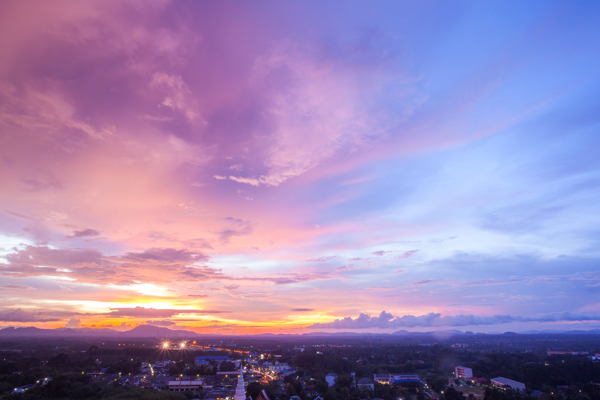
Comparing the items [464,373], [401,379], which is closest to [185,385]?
[401,379]

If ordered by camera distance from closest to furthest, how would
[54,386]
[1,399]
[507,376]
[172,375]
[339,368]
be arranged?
1. [1,399]
2. [54,386]
3. [507,376]
4. [172,375]
5. [339,368]

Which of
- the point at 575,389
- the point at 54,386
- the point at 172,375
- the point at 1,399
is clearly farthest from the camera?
the point at 172,375

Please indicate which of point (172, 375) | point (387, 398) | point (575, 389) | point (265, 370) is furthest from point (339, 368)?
point (575, 389)

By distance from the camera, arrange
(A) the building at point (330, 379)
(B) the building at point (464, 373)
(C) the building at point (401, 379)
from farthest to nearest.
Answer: (B) the building at point (464, 373) < (C) the building at point (401, 379) < (A) the building at point (330, 379)

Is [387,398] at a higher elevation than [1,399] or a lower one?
lower

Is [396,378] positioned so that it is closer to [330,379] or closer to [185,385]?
[330,379]

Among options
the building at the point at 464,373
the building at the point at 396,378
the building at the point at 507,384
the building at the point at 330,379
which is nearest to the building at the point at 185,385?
the building at the point at 330,379

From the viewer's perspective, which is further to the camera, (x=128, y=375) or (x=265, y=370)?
A: (x=265, y=370)

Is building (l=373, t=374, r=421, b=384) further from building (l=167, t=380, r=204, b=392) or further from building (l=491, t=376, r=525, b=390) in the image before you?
building (l=167, t=380, r=204, b=392)

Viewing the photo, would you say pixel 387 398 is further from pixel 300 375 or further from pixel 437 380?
pixel 300 375

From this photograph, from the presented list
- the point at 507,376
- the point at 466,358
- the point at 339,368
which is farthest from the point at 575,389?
the point at 466,358

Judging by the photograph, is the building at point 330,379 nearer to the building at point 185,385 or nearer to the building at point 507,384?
the building at point 185,385
